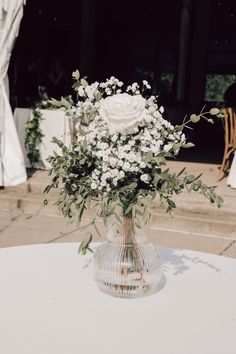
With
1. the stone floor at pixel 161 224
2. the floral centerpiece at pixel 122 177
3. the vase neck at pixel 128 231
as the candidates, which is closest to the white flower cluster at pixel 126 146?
the floral centerpiece at pixel 122 177

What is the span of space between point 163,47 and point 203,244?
10.6m

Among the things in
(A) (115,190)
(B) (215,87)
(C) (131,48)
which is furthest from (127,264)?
(B) (215,87)

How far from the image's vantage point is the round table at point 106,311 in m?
1.08

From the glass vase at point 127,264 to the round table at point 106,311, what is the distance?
1.2 inches

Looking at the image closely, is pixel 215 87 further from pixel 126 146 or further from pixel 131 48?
pixel 126 146

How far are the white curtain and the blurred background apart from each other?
299 cm

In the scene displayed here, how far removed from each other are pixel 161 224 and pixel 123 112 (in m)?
3.11

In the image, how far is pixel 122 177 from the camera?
1.26 meters

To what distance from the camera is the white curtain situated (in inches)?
185

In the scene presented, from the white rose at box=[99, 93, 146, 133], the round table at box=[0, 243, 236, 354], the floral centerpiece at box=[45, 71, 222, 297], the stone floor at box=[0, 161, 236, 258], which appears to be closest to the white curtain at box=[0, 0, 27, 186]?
the stone floor at box=[0, 161, 236, 258]

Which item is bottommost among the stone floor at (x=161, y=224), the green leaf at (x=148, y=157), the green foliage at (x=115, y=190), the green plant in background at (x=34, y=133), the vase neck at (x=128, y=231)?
the stone floor at (x=161, y=224)

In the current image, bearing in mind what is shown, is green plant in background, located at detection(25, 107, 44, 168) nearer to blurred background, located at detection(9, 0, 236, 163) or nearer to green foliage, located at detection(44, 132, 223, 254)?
blurred background, located at detection(9, 0, 236, 163)

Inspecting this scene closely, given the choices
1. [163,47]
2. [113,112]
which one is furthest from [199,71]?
[113,112]

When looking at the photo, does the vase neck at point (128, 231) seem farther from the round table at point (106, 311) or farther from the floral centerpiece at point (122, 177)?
the round table at point (106, 311)
